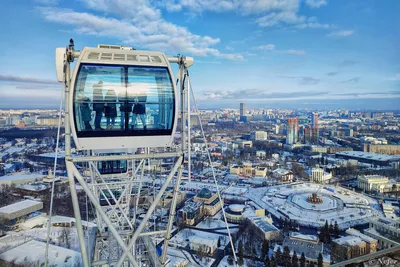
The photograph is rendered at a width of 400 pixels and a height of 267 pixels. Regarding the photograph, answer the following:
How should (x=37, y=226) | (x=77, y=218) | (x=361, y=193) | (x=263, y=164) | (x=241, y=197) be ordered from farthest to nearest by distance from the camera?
1. (x=263, y=164)
2. (x=361, y=193)
3. (x=241, y=197)
4. (x=37, y=226)
5. (x=77, y=218)

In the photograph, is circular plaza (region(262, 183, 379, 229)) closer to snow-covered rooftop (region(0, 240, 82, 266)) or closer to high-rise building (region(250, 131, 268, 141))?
snow-covered rooftop (region(0, 240, 82, 266))

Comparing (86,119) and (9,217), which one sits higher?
(86,119)

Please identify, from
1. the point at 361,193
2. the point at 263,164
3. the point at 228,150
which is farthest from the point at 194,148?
the point at 361,193

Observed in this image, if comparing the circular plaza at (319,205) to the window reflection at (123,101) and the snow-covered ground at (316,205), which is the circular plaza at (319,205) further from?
the window reflection at (123,101)

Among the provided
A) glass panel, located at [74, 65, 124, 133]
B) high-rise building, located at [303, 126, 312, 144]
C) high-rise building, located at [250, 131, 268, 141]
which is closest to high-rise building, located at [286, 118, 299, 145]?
high-rise building, located at [303, 126, 312, 144]

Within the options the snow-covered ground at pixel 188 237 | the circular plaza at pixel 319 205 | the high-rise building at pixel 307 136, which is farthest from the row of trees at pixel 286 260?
the high-rise building at pixel 307 136

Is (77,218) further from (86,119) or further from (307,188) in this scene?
(307,188)
